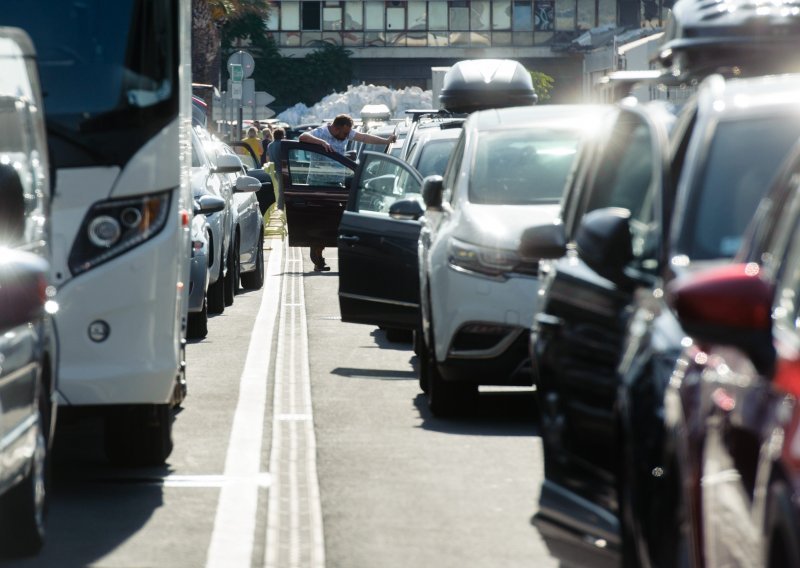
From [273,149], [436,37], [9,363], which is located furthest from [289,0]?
[9,363]

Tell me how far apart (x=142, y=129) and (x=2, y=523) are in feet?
7.34

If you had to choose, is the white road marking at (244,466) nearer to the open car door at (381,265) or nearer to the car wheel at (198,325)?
the car wheel at (198,325)

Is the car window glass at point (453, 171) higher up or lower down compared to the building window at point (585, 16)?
lower down

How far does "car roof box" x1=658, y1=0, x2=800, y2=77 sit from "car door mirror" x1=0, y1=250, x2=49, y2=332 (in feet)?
7.15

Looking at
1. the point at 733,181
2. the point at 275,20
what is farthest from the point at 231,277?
the point at 275,20

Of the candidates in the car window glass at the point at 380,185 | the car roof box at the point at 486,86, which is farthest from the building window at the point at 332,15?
the car window glass at the point at 380,185

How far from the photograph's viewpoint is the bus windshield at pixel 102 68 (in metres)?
8.73

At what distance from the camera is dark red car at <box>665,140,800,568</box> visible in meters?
3.84

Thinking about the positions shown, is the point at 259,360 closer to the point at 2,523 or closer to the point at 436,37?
the point at 2,523

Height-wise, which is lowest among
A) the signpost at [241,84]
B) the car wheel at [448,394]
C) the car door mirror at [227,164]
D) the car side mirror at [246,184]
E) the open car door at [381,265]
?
the car wheel at [448,394]

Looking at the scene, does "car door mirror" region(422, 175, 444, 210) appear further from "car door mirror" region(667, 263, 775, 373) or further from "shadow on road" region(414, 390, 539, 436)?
"car door mirror" region(667, 263, 775, 373)

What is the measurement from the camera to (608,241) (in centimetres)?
570

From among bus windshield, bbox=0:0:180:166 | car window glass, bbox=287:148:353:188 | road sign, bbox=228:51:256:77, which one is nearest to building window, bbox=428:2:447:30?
road sign, bbox=228:51:256:77

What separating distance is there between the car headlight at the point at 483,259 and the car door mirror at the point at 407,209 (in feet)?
4.95
